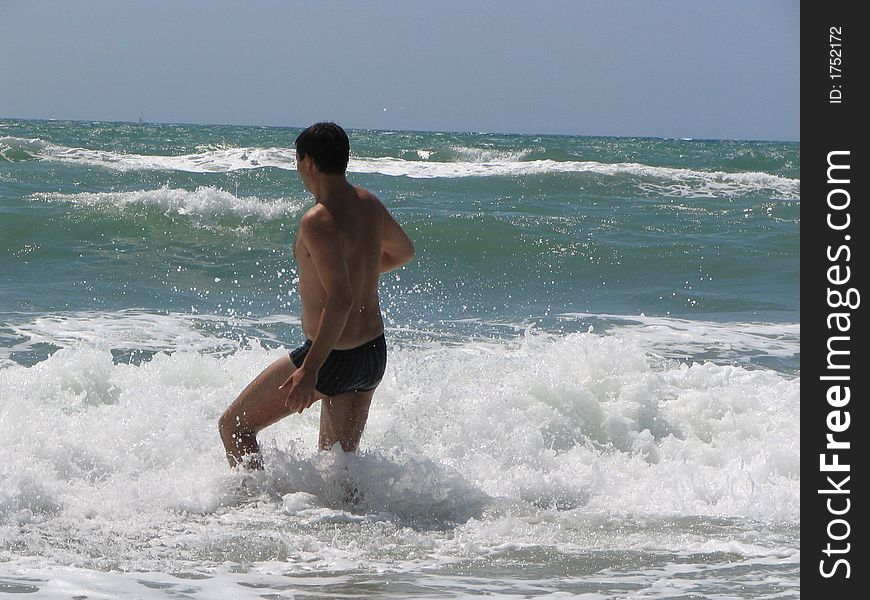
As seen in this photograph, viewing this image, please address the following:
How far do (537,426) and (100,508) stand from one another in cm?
230

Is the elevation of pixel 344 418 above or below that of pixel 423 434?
above

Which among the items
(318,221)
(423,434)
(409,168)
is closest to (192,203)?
(423,434)

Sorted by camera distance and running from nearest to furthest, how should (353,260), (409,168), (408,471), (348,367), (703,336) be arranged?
(353,260), (348,367), (408,471), (703,336), (409,168)

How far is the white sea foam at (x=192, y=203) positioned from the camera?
1437 centimetres

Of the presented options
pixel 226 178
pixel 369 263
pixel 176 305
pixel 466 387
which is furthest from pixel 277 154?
pixel 369 263

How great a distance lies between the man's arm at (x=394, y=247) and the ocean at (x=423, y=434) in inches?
31.4

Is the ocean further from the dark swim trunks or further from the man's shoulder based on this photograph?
the man's shoulder

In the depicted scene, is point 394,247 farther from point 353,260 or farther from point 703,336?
point 703,336

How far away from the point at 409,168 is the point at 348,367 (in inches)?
950

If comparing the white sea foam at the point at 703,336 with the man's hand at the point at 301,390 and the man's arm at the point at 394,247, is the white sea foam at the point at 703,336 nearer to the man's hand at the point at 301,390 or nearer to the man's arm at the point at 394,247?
the man's arm at the point at 394,247

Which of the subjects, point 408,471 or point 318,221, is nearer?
point 318,221

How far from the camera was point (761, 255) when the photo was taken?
1301 centimetres

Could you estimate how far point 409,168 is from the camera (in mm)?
27750
